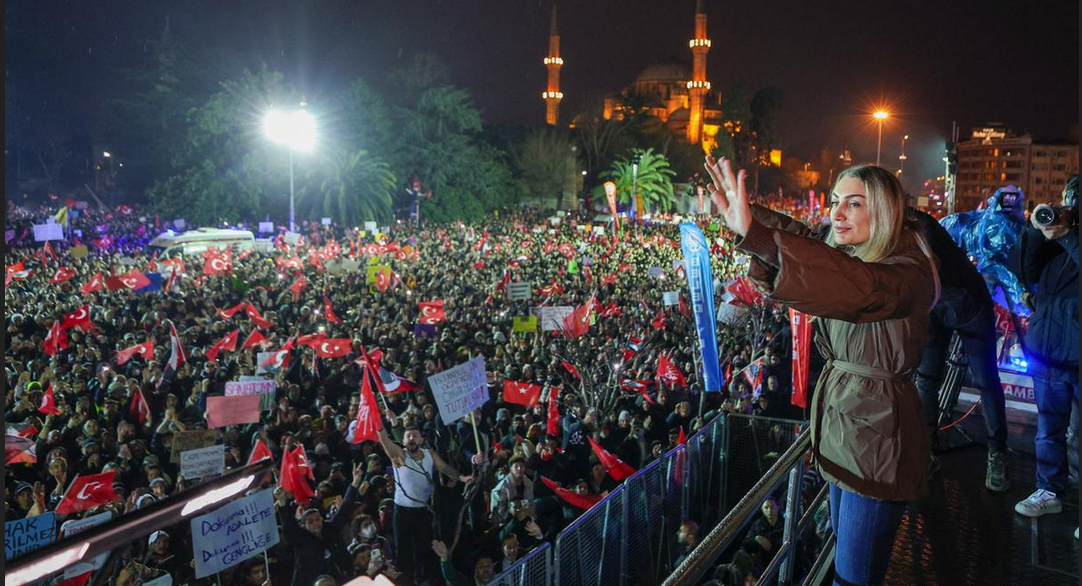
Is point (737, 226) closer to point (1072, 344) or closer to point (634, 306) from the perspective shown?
point (1072, 344)

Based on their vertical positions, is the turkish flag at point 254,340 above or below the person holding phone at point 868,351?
below

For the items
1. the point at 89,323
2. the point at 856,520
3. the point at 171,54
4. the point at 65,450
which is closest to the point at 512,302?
the point at 89,323

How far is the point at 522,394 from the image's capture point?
27.8ft

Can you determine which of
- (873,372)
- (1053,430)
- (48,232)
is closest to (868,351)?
(873,372)

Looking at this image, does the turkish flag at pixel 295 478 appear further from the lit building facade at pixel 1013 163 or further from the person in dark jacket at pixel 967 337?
the lit building facade at pixel 1013 163

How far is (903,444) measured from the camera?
2049 millimetres

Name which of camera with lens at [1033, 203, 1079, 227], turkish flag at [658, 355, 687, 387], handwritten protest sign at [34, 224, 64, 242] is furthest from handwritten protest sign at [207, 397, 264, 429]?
handwritten protest sign at [34, 224, 64, 242]

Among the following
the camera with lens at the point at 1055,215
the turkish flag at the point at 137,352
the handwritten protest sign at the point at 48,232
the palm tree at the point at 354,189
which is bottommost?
the turkish flag at the point at 137,352

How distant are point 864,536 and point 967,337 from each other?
232 cm

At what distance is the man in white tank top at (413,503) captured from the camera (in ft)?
19.7

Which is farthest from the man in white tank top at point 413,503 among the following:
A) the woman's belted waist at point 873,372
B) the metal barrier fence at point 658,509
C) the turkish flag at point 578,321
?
the turkish flag at point 578,321

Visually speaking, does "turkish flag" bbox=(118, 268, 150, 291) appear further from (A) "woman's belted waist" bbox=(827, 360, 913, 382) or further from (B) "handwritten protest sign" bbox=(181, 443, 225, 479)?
(A) "woman's belted waist" bbox=(827, 360, 913, 382)

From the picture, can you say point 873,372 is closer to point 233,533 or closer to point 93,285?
point 233,533

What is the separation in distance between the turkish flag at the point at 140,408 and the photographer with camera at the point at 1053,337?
8.49 m
